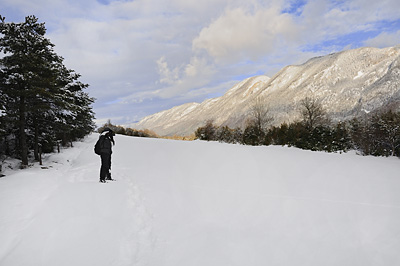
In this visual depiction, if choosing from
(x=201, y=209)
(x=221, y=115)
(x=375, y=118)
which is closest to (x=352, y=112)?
(x=375, y=118)

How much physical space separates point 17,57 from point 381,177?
1563 centimetres

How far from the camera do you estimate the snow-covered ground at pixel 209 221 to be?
3.21 m

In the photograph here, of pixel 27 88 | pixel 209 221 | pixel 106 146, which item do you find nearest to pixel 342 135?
pixel 209 221

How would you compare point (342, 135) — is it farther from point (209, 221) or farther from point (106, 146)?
point (106, 146)

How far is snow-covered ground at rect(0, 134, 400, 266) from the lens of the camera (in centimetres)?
321

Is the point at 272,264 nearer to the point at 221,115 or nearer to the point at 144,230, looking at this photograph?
the point at 144,230

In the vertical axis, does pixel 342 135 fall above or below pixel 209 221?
above

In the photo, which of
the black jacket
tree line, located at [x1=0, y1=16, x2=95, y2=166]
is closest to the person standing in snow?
the black jacket

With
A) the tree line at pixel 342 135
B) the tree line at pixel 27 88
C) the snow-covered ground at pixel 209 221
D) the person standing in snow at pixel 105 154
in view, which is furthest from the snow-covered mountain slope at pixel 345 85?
the snow-covered ground at pixel 209 221

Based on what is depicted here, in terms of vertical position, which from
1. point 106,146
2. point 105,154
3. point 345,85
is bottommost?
point 105,154

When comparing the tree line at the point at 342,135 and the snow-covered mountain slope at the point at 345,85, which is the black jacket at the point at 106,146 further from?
the snow-covered mountain slope at the point at 345,85

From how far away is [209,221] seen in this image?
4.41m

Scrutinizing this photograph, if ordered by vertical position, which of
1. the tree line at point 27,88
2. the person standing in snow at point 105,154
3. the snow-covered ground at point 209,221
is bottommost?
the snow-covered ground at point 209,221

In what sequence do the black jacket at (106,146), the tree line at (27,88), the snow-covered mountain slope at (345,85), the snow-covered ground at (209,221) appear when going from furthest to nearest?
the snow-covered mountain slope at (345,85)
the tree line at (27,88)
the black jacket at (106,146)
the snow-covered ground at (209,221)
